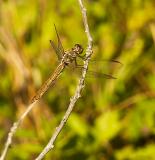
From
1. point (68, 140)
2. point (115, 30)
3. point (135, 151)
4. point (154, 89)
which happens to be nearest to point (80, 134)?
point (68, 140)

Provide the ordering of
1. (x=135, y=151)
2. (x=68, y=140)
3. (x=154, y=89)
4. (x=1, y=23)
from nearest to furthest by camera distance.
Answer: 1. (x=68, y=140)
2. (x=135, y=151)
3. (x=154, y=89)
4. (x=1, y=23)

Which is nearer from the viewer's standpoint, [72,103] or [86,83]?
[72,103]

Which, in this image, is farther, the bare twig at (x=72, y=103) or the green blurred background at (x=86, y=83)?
the green blurred background at (x=86, y=83)

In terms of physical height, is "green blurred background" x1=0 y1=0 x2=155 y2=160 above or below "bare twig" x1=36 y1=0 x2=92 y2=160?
above

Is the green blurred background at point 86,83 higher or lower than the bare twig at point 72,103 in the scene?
higher

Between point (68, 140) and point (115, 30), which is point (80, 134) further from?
point (115, 30)

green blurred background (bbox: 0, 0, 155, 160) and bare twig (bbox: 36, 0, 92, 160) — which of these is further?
green blurred background (bbox: 0, 0, 155, 160)

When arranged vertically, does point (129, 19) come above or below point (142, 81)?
above

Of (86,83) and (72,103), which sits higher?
(86,83)
